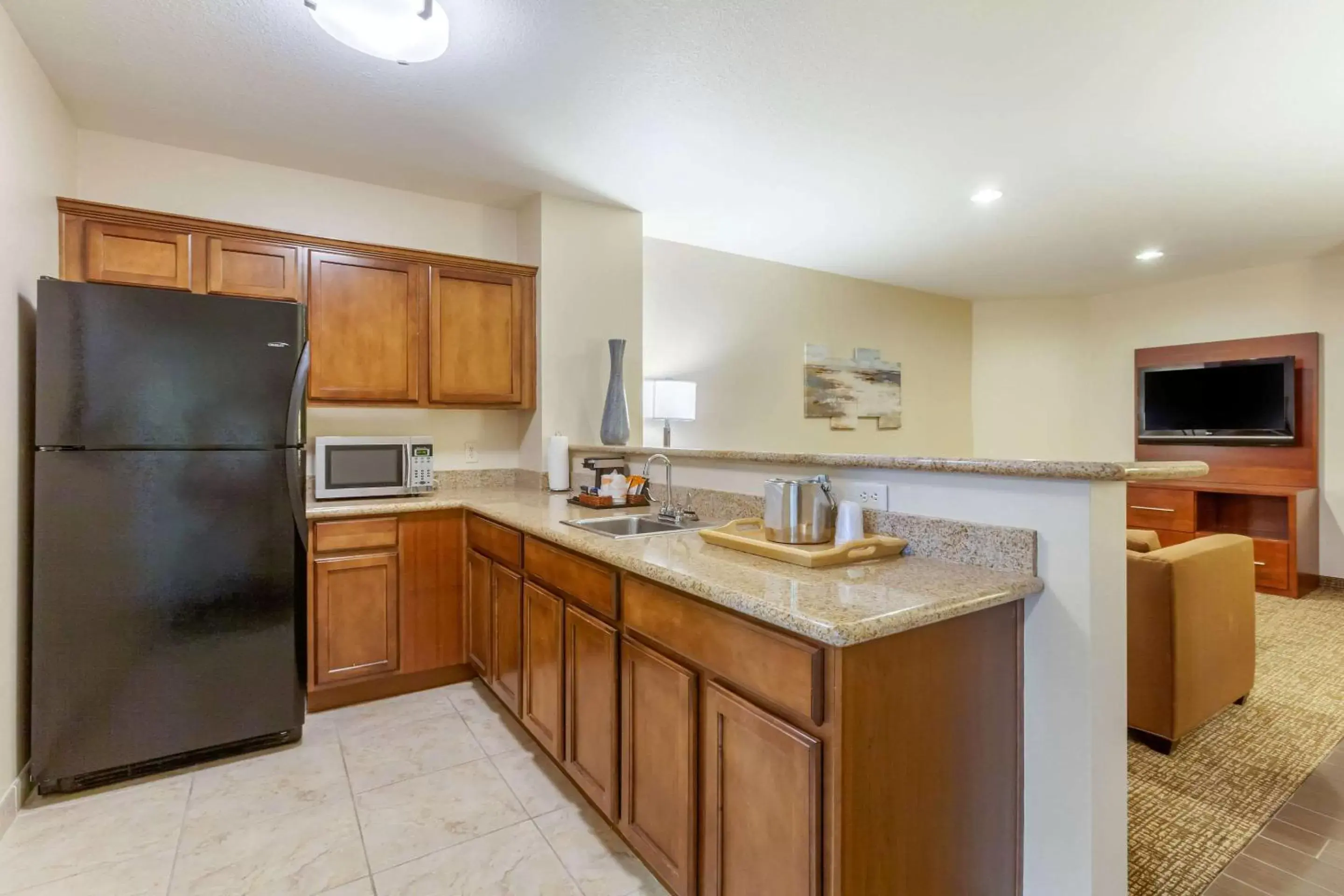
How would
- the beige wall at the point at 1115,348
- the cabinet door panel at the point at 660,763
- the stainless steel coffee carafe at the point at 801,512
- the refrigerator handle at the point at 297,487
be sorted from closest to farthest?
the cabinet door panel at the point at 660,763 → the stainless steel coffee carafe at the point at 801,512 → the refrigerator handle at the point at 297,487 → the beige wall at the point at 1115,348

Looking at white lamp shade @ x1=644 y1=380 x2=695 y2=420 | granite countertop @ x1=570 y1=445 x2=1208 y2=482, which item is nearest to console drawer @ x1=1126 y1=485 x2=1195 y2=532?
white lamp shade @ x1=644 y1=380 x2=695 y2=420

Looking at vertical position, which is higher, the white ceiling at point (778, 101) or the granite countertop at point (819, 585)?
the white ceiling at point (778, 101)

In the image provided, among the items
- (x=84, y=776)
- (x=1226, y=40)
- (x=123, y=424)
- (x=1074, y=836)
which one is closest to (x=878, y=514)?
(x=1074, y=836)

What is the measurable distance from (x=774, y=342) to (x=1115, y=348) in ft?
11.1

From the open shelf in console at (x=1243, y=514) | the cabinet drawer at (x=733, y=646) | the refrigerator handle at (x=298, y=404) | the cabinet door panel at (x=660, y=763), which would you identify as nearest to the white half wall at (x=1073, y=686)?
the cabinet drawer at (x=733, y=646)

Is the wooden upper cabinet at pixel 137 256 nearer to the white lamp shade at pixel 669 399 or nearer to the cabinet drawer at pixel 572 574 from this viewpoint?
the cabinet drawer at pixel 572 574

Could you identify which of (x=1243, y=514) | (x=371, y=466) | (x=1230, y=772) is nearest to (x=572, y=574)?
(x=371, y=466)

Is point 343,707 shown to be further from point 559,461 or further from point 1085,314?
point 1085,314

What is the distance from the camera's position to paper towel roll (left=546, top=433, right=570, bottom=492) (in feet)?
10.7

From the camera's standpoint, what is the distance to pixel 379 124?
264cm

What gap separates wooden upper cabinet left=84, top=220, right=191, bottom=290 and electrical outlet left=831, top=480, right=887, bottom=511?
107 inches

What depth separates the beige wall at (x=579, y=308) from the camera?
11.2 feet

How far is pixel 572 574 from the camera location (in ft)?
6.38

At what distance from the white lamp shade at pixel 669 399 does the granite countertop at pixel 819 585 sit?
1876 mm
